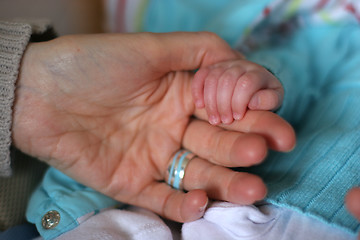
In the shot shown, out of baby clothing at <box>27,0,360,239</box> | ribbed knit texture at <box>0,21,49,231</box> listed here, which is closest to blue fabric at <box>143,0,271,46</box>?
baby clothing at <box>27,0,360,239</box>

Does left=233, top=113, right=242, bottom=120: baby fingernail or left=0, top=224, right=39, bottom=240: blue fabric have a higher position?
left=233, top=113, right=242, bottom=120: baby fingernail

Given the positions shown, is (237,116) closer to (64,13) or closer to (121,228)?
(121,228)

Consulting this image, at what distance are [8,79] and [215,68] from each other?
355 mm

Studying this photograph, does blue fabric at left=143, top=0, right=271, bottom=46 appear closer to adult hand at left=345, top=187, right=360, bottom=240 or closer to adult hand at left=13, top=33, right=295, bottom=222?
adult hand at left=13, top=33, right=295, bottom=222

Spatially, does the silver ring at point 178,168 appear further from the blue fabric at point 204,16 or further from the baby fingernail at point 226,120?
the blue fabric at point 204,16

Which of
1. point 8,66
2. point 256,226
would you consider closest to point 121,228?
point 256,226

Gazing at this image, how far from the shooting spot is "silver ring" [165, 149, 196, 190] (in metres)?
0.63

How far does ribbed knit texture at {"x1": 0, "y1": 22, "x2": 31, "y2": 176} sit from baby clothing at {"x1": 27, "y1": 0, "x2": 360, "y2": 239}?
14 centimetres

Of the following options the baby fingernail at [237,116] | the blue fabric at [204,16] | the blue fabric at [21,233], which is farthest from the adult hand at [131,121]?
the blue fabric at [204,16]

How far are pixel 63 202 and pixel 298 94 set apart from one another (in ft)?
1.84

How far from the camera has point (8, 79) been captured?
0.56m

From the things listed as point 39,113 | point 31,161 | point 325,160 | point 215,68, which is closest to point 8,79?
point 39,113

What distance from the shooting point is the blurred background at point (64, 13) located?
920mm

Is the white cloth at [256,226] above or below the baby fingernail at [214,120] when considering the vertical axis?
below
